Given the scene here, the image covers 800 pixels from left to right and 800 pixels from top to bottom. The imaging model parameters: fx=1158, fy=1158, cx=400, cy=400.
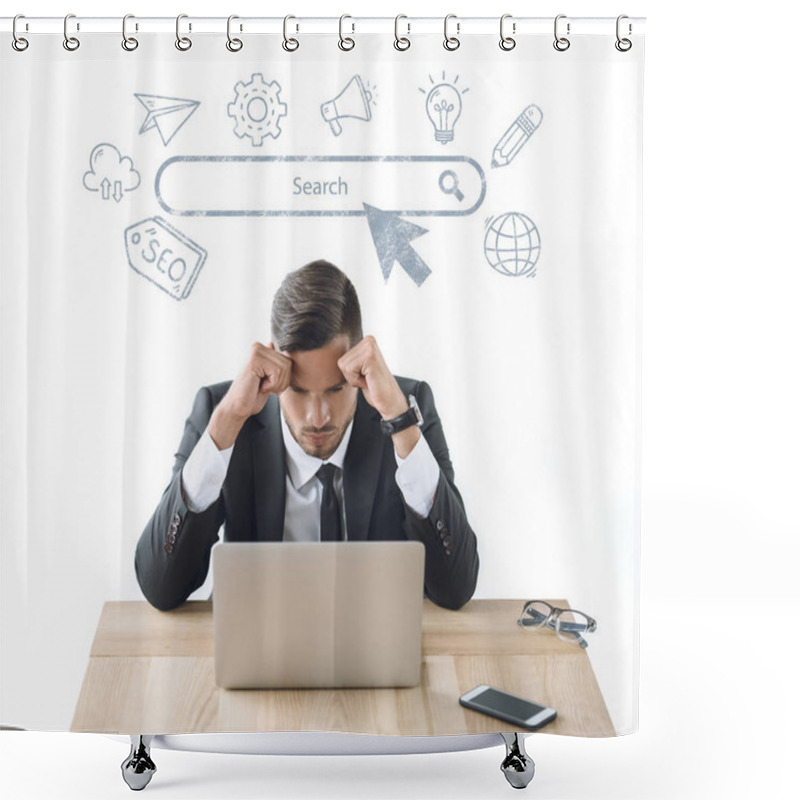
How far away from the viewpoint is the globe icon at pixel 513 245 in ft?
7.49

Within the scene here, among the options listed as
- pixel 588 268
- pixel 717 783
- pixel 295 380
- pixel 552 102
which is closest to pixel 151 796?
pixel 295 380

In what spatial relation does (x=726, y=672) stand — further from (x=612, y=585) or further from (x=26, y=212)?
(x=26, y=212)

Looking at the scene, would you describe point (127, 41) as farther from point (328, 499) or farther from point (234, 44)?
point (328, 499)

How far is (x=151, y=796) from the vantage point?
8.04 ft

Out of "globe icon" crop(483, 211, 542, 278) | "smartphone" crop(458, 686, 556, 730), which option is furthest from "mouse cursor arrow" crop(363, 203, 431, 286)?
"smartphone" crop(458, 686, 556, 730)

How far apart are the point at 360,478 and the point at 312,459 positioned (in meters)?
0.11

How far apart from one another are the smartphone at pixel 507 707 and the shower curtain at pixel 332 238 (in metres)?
0.34

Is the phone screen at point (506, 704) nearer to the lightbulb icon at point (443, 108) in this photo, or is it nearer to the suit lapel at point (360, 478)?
the suit lapel at point (360, 478)

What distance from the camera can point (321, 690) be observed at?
7.77 feet

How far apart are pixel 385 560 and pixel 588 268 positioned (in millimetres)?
707

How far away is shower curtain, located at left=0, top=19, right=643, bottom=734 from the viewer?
2.27 m

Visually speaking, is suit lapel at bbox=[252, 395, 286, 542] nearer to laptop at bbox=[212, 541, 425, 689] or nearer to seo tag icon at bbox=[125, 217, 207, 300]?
laptop at bbox=[212, 541, 425, 689]

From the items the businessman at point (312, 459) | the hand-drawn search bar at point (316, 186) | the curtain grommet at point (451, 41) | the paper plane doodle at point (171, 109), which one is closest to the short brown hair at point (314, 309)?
the businessman at point (312, 459)

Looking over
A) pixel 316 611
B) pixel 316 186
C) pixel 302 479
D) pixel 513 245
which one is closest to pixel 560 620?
pixel 316 611
